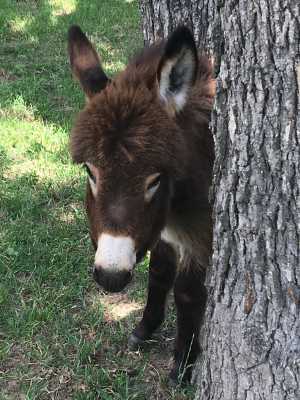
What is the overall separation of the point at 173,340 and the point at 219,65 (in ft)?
6.37

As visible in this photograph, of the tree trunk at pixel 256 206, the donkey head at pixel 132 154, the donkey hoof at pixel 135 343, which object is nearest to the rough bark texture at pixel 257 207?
the tree trunk at pixel 256 206

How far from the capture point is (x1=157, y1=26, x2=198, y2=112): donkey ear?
8.61 ft

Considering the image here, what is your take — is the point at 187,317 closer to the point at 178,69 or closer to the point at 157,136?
the point at 157,136

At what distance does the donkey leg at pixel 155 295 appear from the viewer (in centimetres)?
367

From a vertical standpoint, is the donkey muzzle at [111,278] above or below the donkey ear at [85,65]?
below

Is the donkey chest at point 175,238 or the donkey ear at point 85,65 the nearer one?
the donkey ear at point 85,65

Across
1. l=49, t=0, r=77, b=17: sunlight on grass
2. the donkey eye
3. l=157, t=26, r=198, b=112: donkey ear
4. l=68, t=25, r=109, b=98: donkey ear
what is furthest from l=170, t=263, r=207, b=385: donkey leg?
l=49, t=0, r=77, b=17: sunlight on grass

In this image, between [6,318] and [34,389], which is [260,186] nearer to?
[34,389]

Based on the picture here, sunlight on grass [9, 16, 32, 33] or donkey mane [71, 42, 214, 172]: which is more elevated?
sunlight on grass [9, 16, 32, 33]

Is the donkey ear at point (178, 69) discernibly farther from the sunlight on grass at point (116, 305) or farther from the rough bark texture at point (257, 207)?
the sunlight on grass at point (116, 305)

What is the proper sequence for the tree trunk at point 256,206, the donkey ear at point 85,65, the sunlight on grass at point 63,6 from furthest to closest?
the sunlight on grass at point 63,6
the donkey ear at point 85,65
the tree trunk at point 256,206

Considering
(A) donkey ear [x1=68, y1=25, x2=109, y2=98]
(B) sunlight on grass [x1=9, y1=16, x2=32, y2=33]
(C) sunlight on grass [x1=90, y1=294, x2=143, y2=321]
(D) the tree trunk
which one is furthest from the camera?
(B) sunlight on grass [x1=9, y1=16, x2=32, y2=33]

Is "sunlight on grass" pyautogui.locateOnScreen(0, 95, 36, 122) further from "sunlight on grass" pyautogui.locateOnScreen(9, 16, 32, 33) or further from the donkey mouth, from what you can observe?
the donkey mouth

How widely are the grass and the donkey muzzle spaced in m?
0.91
